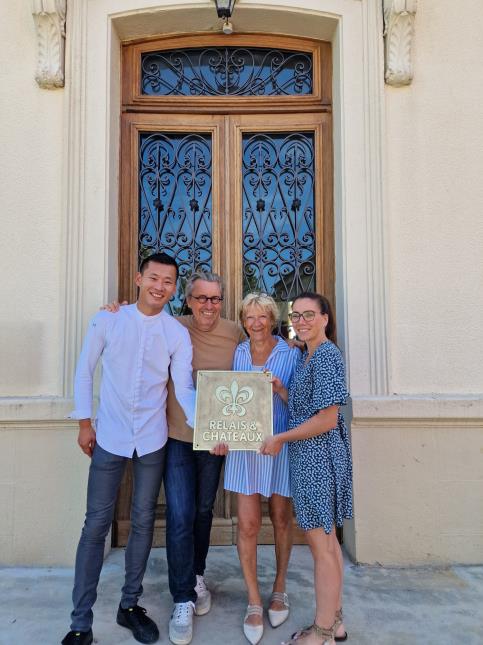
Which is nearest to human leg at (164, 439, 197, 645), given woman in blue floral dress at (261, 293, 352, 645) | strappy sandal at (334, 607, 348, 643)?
woman in blue floral dress at (261, 293, 352, 645)

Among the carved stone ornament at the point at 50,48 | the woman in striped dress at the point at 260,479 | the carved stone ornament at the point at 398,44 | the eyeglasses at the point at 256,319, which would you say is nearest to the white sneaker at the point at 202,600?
the woman in striped dress at the point at 260,479

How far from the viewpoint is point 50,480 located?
3.53m

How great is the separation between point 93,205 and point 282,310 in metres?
1.59

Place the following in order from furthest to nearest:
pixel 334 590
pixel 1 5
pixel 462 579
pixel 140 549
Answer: pixel 1 5 → pixel 462 579 → pixel 140 549 → pixel 334 590

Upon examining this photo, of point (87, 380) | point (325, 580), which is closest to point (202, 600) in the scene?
point (325, 580)

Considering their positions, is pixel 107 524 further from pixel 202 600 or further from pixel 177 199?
pixel 177 199

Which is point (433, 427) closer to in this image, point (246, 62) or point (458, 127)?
point (458, 127)

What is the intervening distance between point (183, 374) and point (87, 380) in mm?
495

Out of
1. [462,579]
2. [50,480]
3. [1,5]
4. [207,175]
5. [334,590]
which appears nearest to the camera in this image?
[334,590]

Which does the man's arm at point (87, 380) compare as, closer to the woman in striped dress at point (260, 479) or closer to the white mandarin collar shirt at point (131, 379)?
the white mandarin collar shirt at point (131, 379)

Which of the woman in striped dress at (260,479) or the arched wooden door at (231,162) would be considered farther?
the arched wooden door at (231,162)

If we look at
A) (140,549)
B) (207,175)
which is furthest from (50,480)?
(207,175)

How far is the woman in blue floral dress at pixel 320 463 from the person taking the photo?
2436 millimetres

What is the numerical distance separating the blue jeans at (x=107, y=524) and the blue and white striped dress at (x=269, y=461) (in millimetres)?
404
